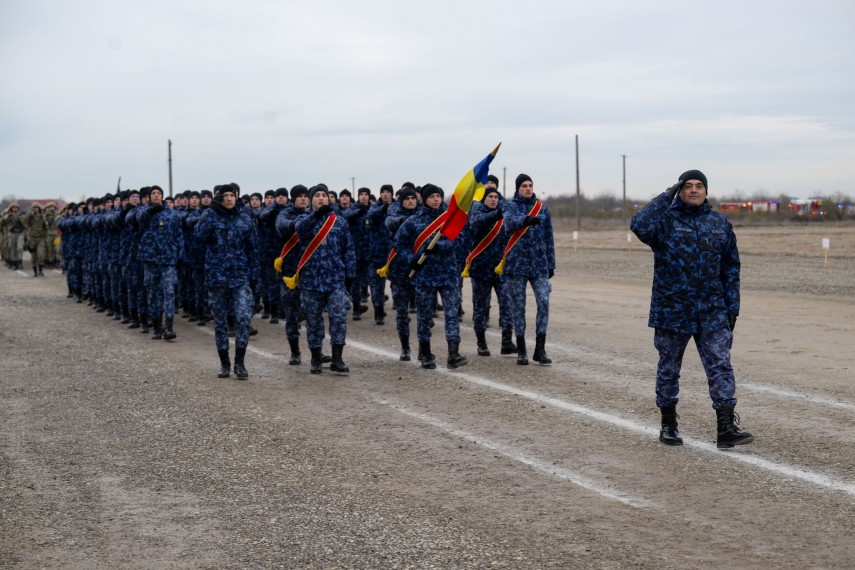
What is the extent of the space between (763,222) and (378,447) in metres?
66.6

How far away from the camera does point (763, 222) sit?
70812mm

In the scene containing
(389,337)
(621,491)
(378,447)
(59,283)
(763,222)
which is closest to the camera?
(621,491)

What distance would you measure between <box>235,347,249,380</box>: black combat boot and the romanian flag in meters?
2.62

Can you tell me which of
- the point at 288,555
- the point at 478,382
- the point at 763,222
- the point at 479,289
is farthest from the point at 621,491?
the point at 763,222

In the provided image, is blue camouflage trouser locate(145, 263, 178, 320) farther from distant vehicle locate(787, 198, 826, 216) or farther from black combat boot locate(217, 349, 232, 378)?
distant vehicle locate(787, 198, 826, 216)

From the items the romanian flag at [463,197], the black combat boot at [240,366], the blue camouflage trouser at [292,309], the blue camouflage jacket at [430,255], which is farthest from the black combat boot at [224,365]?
the romanian flag at [463,197]

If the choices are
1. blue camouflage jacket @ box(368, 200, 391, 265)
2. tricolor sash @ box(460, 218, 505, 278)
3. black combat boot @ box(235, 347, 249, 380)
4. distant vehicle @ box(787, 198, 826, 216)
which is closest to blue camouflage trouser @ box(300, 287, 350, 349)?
black combat boot @ box(235, 347, 249, 380)

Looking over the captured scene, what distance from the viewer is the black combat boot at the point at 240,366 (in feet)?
39.2

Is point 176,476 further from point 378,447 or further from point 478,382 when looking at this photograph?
point 478,382

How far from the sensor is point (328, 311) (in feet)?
39.3

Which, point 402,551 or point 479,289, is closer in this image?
point 402,551

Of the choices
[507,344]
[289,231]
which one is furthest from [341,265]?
[507,344]

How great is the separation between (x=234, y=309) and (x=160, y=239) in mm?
4220

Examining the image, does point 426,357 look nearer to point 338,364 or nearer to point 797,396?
point 338,364
